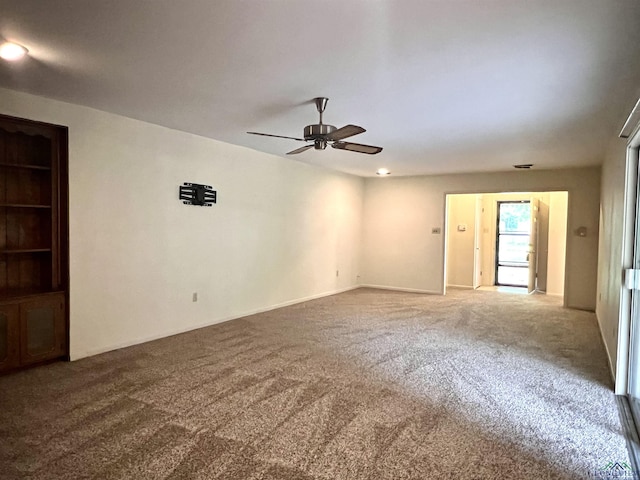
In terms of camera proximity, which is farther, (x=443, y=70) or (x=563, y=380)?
(x=563, y=380)

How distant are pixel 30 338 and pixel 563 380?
15.8 ft

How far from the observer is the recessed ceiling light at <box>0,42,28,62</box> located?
8.55ft

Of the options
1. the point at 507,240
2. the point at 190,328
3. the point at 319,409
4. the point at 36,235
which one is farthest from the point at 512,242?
the point at 36,235

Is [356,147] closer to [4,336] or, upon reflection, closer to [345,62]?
[345,62]

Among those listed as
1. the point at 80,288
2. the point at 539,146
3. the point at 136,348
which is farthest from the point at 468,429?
the point at 539,146

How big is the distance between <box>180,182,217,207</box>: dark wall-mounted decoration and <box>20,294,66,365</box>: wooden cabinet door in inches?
69.5

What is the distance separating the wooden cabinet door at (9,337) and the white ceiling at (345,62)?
76.2 inches

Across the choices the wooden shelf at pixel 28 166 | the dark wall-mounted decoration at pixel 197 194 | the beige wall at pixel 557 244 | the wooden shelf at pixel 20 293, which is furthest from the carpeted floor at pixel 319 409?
the beige wall at pixel 557 244

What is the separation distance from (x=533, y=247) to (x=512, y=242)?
1.50 metres

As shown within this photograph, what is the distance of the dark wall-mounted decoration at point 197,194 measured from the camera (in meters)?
5.06

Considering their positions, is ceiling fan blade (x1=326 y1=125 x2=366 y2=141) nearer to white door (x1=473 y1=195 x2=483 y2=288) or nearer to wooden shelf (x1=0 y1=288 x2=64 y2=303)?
wooden shelf (x1=0 y1=288 x2=64 y2=303)

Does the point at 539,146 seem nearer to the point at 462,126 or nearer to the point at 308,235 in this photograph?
the point at 462,126

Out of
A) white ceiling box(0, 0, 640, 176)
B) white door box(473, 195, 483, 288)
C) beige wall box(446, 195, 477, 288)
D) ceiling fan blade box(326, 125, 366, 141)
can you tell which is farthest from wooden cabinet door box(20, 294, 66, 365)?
white door box(473, 195, 483, 288)

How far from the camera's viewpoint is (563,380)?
3656 millimetres
